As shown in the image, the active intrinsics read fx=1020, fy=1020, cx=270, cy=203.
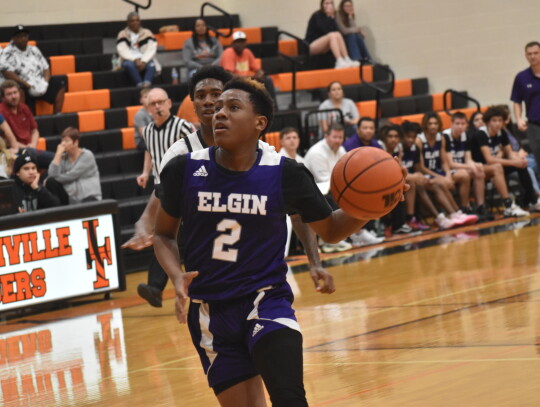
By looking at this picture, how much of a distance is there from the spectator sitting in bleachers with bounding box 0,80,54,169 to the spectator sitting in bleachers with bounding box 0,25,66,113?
959 mm

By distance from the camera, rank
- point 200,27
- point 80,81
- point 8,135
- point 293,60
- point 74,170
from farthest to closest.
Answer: point 293,60 → point 200,27 → point 80,81 → point 8,135 → point 74,170

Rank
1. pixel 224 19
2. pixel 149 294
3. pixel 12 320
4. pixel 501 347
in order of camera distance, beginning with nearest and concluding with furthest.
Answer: pixel 501 347 → pixel 149 294 → pixel 12 320 → pixel 224 19

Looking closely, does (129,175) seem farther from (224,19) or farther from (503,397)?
(503,397)

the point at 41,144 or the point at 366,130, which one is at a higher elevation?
the point at 41,144

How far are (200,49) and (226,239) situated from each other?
11.6 m

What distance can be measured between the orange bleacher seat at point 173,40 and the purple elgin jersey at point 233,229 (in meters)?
12.8

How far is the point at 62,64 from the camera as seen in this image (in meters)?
14.7

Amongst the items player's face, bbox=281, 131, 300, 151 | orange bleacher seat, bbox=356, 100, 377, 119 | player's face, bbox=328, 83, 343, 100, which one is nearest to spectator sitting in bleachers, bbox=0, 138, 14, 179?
player's face, bbox=281, 131, 300, 151

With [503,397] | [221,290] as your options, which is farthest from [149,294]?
[221,290]

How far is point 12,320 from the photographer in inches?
358

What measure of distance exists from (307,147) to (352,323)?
678cm

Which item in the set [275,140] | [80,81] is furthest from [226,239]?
[80,81]

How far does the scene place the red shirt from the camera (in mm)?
11755

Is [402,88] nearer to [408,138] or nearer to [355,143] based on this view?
[408,138]
